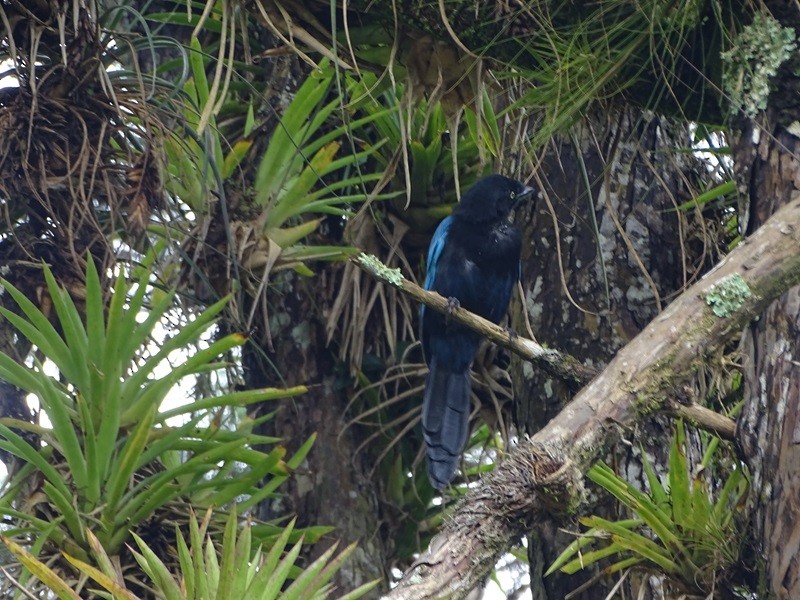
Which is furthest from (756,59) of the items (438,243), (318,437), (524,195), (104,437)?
(318,437)

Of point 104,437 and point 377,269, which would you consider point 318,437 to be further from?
point 377,269

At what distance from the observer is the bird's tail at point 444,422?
402 centimetres

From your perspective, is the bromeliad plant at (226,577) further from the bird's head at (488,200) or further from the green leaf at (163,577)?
the bird's head at (488,200)

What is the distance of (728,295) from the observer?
2229 millimetres

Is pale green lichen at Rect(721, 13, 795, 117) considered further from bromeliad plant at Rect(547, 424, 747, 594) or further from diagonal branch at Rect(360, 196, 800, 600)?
bromeliad plant at Rect(547, 424, 747, 594)

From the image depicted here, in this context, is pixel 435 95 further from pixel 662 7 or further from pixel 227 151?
pixel 227 151

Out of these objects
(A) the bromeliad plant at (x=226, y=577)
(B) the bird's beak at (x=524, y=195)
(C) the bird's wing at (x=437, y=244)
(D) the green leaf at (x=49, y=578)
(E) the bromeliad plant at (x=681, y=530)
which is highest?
(B) the bird's beak at (x=524, y=195)

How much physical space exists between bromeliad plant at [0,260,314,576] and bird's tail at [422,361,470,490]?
0.87m

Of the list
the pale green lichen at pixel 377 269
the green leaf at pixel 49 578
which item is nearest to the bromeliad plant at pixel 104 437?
the pale green lichen at pixel 377 269

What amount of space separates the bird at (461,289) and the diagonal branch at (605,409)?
1.53 meters

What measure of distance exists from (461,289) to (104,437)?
214 cm

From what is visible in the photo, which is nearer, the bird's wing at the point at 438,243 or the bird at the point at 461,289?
the bird at the point at 461,289

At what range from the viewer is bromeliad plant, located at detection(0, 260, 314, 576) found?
286 centimetres

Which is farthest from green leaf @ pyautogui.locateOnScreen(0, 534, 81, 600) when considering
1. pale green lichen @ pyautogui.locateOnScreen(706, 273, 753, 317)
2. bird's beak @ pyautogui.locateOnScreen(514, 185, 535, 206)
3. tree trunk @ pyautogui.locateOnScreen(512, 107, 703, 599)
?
bird's beak @ pyautogui.locateOnScreen(514, 185, 535, 206)
